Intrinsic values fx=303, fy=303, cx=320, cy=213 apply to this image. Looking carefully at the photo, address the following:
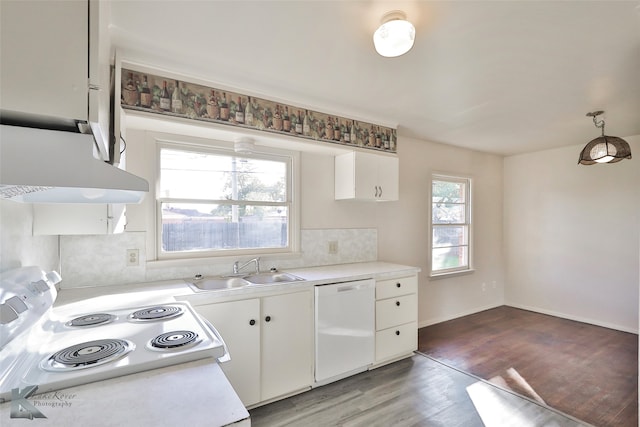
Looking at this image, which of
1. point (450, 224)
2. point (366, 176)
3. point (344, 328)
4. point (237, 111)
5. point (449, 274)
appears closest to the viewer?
point (237, 111)

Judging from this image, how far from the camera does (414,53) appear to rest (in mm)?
1908

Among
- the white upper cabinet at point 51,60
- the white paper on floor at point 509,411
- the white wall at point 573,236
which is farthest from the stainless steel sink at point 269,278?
the white wall at point 573,236

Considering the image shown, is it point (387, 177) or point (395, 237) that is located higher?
point (387, 177)

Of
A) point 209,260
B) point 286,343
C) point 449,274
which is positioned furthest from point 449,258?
point 209,260

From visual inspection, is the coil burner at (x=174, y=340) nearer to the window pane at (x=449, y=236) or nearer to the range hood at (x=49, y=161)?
the range hood at (x=49, y=161)

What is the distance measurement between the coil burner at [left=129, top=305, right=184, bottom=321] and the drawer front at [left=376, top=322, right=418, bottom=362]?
1.84 metres

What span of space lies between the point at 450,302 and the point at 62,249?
4279 millimetres

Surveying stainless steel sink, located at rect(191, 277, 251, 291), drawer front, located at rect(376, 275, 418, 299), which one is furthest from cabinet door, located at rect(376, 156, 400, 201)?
stainless steel sink, located at rect(191, 277, 251, 291)

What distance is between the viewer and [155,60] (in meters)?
2.00

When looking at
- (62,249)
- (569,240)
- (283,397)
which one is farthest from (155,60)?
(569,240)

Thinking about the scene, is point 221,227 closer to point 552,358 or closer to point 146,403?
point 146,403

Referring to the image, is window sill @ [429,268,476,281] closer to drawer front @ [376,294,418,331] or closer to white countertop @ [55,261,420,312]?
drawer front @ [376,294,418,331]

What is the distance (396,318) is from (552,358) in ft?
5.41

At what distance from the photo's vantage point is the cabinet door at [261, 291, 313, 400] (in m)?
2.22
